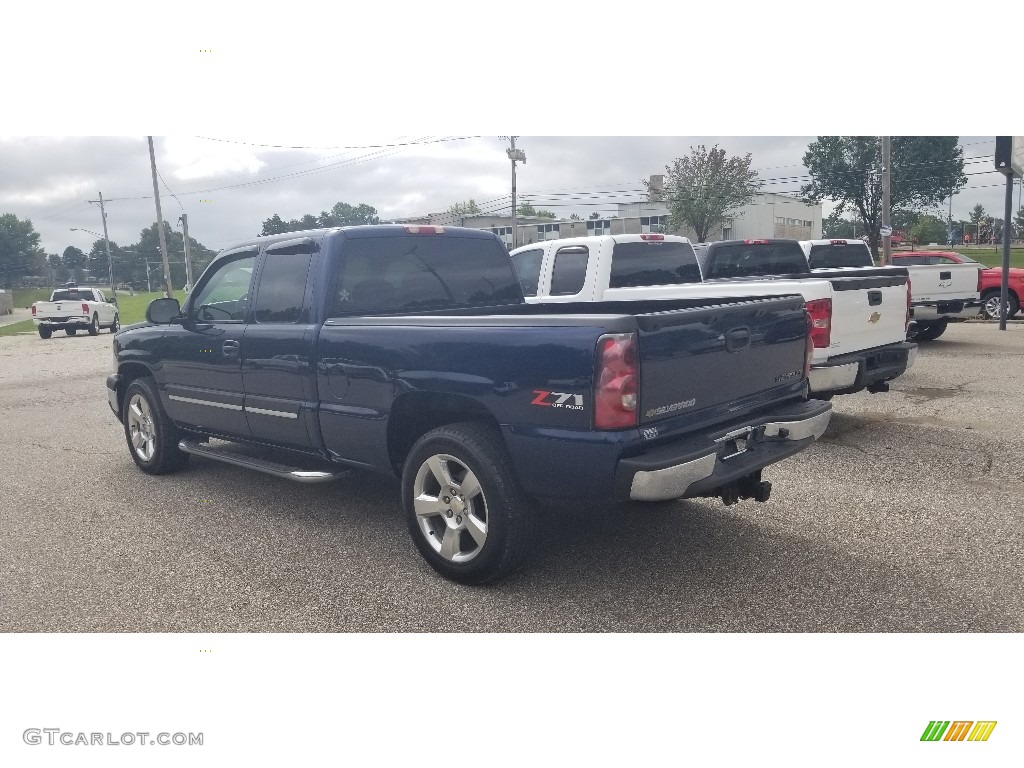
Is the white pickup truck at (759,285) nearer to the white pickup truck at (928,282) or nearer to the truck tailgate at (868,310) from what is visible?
the truck tailgate at (868,310)

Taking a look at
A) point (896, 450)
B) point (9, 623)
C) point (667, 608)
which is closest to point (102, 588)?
point (9, 623)

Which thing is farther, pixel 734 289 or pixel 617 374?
pixel 734 289

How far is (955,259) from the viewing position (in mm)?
15789

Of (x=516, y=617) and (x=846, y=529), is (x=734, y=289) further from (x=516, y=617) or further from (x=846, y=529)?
(x=516, y=617)

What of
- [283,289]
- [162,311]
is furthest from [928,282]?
[162,311]

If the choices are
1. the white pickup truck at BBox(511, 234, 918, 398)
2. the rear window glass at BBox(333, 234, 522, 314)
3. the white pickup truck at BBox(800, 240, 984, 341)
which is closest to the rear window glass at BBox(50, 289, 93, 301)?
the white pickup truck at BBox(511, 234, 918, 398)

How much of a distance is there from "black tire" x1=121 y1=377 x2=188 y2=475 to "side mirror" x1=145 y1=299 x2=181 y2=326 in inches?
28.0

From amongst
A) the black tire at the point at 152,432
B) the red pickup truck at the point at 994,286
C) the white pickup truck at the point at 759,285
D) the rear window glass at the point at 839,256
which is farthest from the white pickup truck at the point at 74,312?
the red pickup truck at the point at 994,286

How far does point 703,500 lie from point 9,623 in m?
4.03

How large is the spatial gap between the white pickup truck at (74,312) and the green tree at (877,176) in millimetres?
18567

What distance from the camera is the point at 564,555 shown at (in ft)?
14.3

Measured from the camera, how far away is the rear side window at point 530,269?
29.0 ft

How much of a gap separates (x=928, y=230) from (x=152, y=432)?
79.8 feet

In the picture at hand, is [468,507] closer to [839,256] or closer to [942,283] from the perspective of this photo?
[839,256]
